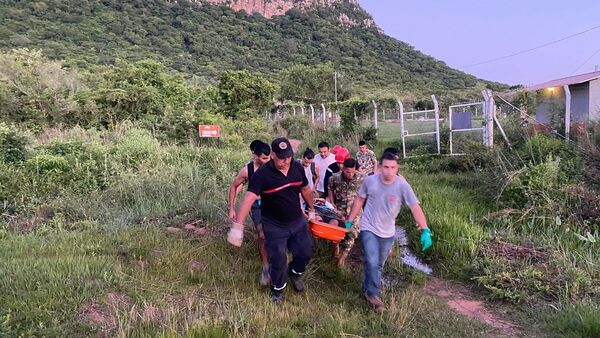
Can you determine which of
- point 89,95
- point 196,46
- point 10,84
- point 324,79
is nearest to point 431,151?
point 89,95

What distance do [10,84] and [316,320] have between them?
16.1 metres

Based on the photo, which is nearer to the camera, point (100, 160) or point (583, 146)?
point (583, 146)

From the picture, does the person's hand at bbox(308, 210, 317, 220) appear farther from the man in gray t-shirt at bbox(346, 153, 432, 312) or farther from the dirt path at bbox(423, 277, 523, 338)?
the dirt path at bbox(423, 277, 523, 338)

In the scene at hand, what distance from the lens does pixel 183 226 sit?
700 cm

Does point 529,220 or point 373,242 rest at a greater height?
point 373,242

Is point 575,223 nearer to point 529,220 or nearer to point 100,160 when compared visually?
point 529,220

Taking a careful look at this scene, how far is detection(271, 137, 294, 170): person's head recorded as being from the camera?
4508 mm

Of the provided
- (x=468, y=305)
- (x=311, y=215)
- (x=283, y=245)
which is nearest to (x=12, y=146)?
(x=311, y=215)

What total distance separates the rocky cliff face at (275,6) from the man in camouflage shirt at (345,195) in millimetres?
64134

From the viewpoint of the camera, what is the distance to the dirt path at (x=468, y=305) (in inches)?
176

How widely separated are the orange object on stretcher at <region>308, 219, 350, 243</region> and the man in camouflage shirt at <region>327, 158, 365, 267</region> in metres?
0.60

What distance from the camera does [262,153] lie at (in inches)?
213

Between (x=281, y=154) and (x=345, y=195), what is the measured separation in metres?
1.85

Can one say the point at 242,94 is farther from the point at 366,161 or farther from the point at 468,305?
the point at 468,305
